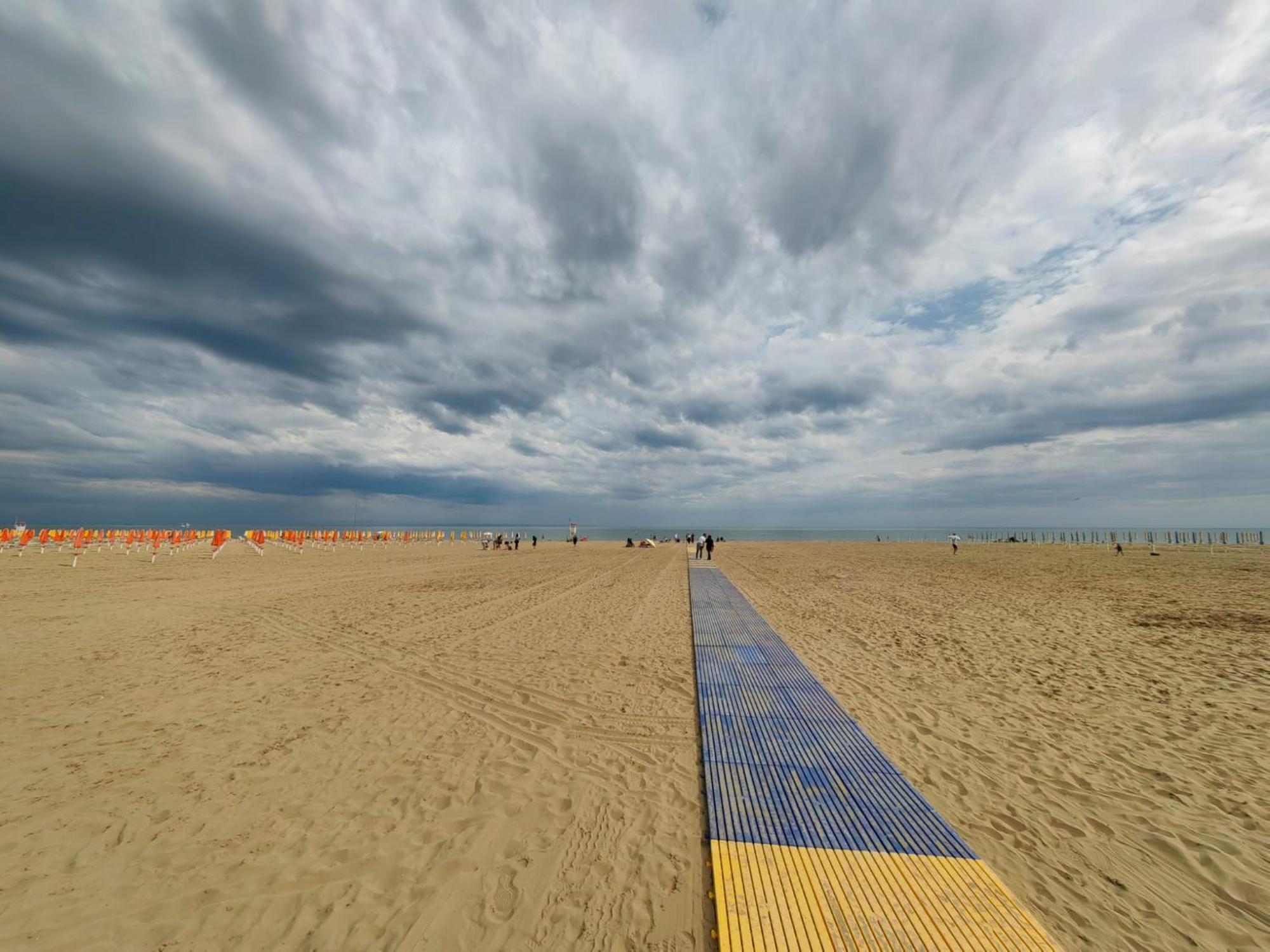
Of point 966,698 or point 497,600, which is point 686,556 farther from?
point 966,698

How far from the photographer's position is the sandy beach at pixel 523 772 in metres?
3.32

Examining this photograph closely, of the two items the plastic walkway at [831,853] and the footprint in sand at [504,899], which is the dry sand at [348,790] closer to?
the footprint in sand at [504,899]

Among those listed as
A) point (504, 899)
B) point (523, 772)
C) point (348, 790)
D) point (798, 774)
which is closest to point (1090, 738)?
point (798, 774)

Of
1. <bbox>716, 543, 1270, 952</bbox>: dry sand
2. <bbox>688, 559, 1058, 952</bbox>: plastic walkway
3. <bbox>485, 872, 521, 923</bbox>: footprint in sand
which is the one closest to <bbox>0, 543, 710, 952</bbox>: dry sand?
<bbox>485, 872, 521, 923</bbox>: footprint in sand

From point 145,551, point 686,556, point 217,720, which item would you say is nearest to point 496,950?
point 217,720

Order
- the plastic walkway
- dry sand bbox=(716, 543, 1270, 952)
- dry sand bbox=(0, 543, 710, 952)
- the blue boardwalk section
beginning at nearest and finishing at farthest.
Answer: the plastic walkway
dry sand bbox=(0, 543, 710, 952)
dry sand bbox=(716, 543, 1270, 952)
the blue boardwalk section

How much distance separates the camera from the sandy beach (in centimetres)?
332

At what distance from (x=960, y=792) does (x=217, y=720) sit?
856 centimetres

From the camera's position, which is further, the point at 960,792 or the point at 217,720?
the point at 217,720

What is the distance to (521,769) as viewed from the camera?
517cm

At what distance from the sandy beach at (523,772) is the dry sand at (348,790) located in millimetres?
28

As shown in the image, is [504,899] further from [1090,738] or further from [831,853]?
[1090,738]

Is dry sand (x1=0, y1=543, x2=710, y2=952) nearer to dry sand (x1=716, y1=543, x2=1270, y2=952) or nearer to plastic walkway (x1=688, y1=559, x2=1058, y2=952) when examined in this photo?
plastic walkway (x1=688, y1=559, x2=1058, y2=952)

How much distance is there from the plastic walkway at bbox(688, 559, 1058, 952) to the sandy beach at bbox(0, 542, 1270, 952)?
228mm
